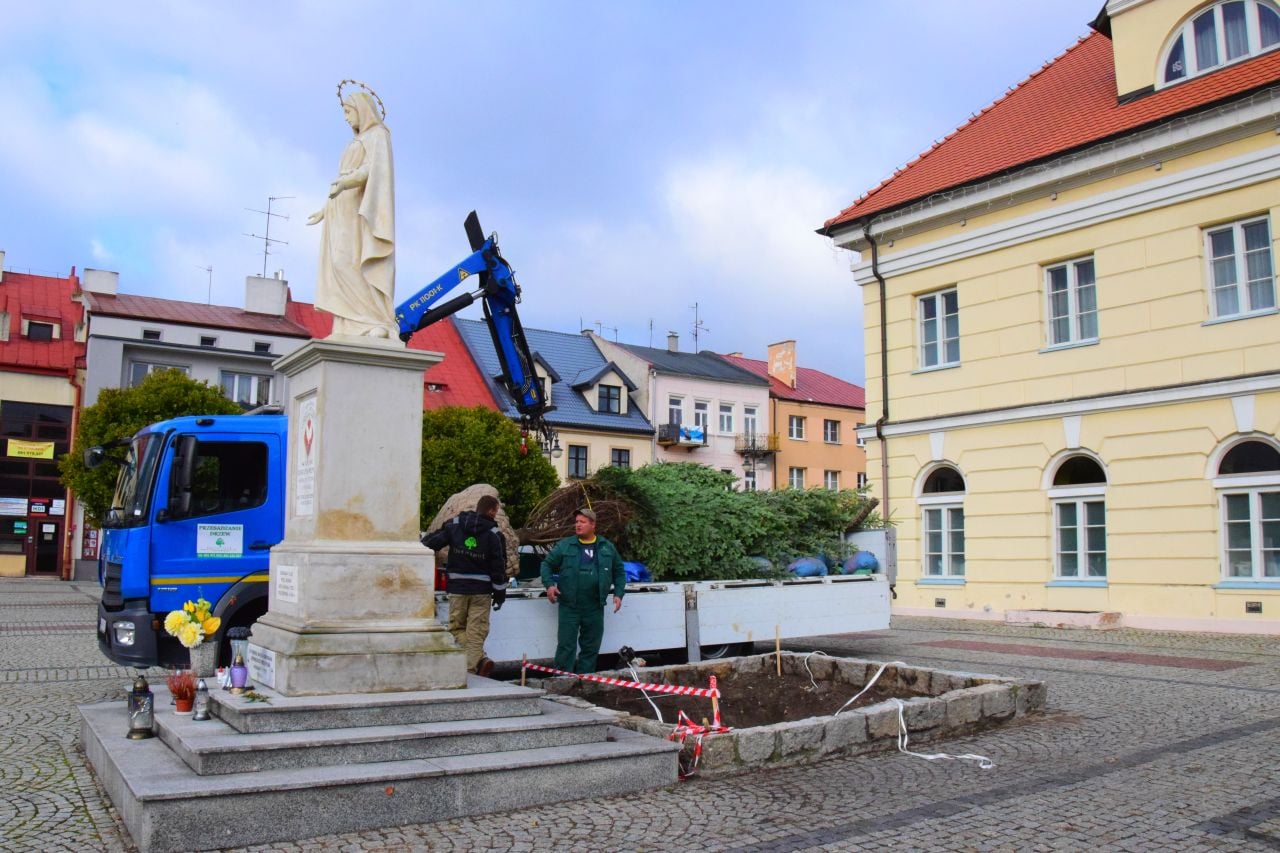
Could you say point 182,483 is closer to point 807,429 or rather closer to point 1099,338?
point 1099,338

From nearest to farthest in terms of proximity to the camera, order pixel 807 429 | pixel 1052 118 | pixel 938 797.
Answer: pixel 938 797 < pixel 1052 118 < pixel 807 429

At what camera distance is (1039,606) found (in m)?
18.9

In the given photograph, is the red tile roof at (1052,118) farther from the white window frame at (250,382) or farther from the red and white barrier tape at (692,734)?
the white window frame at (250,382)

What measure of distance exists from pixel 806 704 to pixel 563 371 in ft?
131

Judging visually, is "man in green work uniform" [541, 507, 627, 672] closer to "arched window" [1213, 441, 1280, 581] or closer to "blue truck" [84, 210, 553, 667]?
"blue truck" [84, 210, 553, 667]

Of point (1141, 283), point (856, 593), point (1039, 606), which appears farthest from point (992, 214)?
point (856, 593)

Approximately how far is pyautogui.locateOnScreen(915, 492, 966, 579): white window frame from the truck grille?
1561 cm

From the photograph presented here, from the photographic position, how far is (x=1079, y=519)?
18.5 metres

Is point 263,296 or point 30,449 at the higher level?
point 263,296

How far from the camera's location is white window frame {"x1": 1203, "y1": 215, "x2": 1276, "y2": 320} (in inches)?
638

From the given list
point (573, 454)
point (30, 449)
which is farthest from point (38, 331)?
point (573, 454)

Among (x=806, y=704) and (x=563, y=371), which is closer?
(x=806, y=704)

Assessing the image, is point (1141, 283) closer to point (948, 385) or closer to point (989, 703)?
point (948, 385)

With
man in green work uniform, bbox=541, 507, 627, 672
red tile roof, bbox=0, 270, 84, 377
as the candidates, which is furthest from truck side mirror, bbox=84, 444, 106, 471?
red tile roof, bbox=0, 270, 84, 377
